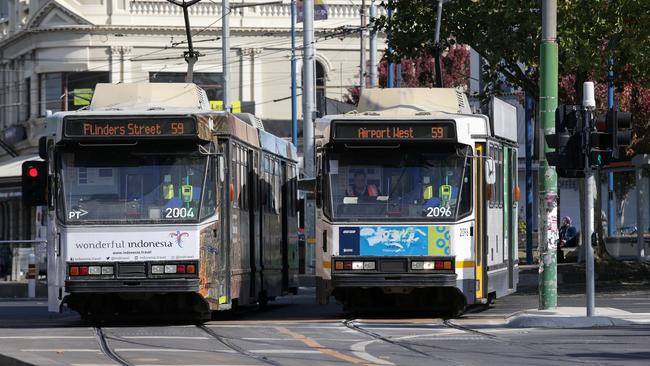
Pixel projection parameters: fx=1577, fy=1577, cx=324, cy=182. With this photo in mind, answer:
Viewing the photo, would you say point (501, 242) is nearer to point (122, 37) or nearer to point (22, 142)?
point (122, 37)

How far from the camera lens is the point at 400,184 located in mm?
22688

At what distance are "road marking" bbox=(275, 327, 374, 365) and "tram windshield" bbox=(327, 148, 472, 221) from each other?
227 centimetres

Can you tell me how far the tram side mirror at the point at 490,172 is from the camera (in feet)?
76.1

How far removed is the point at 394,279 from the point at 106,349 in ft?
18.2

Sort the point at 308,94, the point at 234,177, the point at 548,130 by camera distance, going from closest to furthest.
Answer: the point at 234,177 → the point at 548,130 → the point at 308,94

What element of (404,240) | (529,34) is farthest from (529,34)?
(404,240)

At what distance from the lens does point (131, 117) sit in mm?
21859

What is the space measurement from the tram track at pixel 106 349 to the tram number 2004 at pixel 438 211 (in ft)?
16.2

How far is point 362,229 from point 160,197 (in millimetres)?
2958

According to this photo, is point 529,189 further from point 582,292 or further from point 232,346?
point 232,346

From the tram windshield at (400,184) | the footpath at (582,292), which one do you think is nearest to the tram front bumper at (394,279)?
the tram windshield at (400,184)

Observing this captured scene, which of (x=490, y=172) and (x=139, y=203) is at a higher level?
(x=490, y=172)

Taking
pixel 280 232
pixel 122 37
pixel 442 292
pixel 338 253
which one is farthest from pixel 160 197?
pixel 122 37

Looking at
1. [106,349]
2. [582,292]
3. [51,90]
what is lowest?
[106,349]
